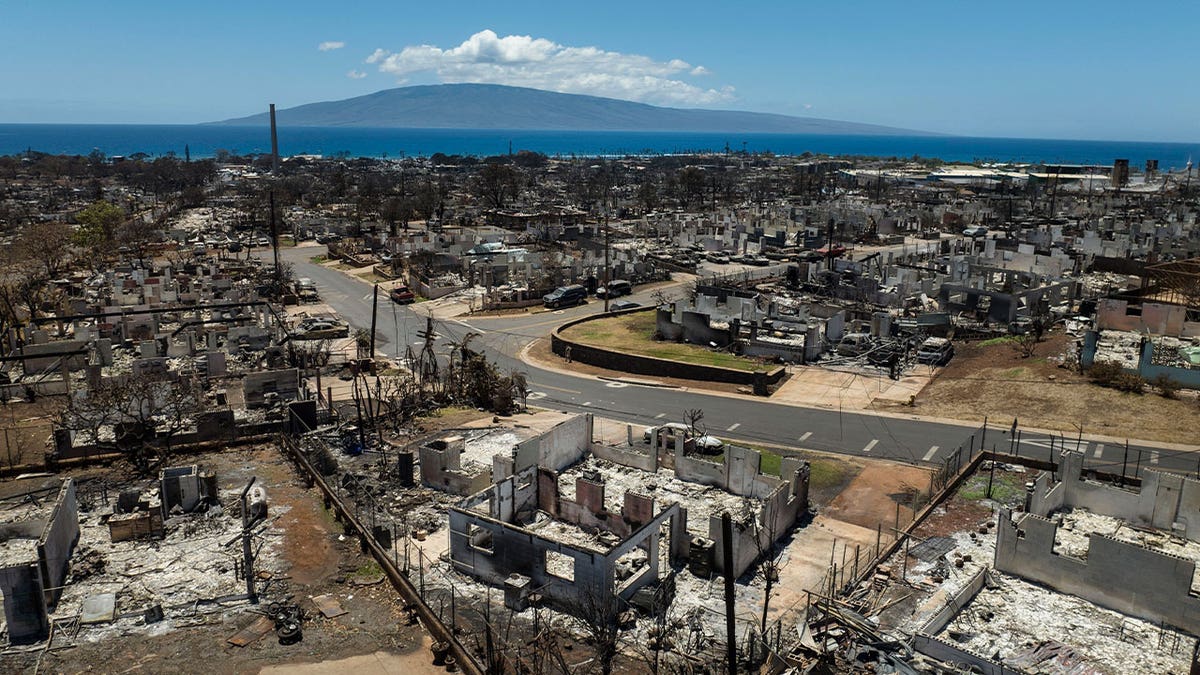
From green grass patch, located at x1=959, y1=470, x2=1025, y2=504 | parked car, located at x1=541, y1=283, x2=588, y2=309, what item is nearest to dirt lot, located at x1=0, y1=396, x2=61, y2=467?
parked car, located at x1=541, y1=283, x2=588, y2=309

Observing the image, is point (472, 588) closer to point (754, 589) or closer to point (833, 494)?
point (754, 589)

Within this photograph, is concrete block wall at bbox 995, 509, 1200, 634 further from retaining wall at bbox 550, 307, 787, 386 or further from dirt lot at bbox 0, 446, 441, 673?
retaining wall at bbox 550, 307, 787, 386

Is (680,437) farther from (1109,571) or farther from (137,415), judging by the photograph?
(137,415)

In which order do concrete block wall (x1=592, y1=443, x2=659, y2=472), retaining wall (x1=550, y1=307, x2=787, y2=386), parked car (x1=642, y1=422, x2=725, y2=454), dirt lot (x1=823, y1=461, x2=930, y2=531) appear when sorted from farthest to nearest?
retaining wall (x1=550, y1=307, x2=787, y2=386) < parked car (x1=642, y1=422, x2=725, y2=454) < concrete block wall (x1=592, y1=443, x2=659, y2=472) < dirt lot (x1=823, y1=461, x2=930, y2=531)

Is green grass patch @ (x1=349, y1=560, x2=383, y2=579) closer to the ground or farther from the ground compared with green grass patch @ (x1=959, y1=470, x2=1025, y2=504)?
closer to the ground

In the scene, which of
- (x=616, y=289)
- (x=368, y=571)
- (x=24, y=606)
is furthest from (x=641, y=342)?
(x=24, y=606)

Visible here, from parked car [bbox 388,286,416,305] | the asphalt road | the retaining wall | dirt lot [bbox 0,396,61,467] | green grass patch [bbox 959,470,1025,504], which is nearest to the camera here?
green grass patch [bbox 959,470,1025,504]

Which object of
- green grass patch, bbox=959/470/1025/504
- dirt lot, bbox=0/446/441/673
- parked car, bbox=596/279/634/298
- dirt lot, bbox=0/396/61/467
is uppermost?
parked car, bbox=596/279/634/298

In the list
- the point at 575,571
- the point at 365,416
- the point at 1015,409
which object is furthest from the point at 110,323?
the point at 1015,409
